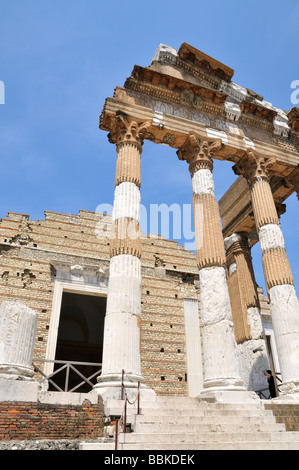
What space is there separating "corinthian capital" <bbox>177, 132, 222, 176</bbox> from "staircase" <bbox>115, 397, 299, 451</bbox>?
21.1ft

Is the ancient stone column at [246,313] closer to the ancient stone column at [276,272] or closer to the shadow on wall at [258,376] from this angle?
the shadow on wall at [258,376]

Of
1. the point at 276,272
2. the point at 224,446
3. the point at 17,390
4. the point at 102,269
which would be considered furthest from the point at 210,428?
the point at 102,269

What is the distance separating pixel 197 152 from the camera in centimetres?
1055

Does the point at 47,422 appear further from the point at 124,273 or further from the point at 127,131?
the point at 127,131

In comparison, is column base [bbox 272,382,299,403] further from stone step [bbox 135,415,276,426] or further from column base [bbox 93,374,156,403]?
column base [bbox 93,374,156,403]

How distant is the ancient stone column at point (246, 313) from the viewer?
11.6m

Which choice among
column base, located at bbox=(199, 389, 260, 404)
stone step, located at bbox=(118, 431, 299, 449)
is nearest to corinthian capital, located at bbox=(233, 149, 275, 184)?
column base, located at bbox=(199, 389, 260, 404)

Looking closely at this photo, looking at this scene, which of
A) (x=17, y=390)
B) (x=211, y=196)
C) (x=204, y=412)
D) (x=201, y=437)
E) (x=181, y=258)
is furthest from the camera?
(x=181, y=258)

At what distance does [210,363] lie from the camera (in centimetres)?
771

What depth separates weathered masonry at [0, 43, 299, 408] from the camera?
759 centimetres

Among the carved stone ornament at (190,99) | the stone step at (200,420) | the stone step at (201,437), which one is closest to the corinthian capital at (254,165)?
the carved stone ornament at (190,99)

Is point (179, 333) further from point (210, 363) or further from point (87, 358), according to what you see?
point (87, 358)

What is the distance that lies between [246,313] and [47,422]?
8.92 m
